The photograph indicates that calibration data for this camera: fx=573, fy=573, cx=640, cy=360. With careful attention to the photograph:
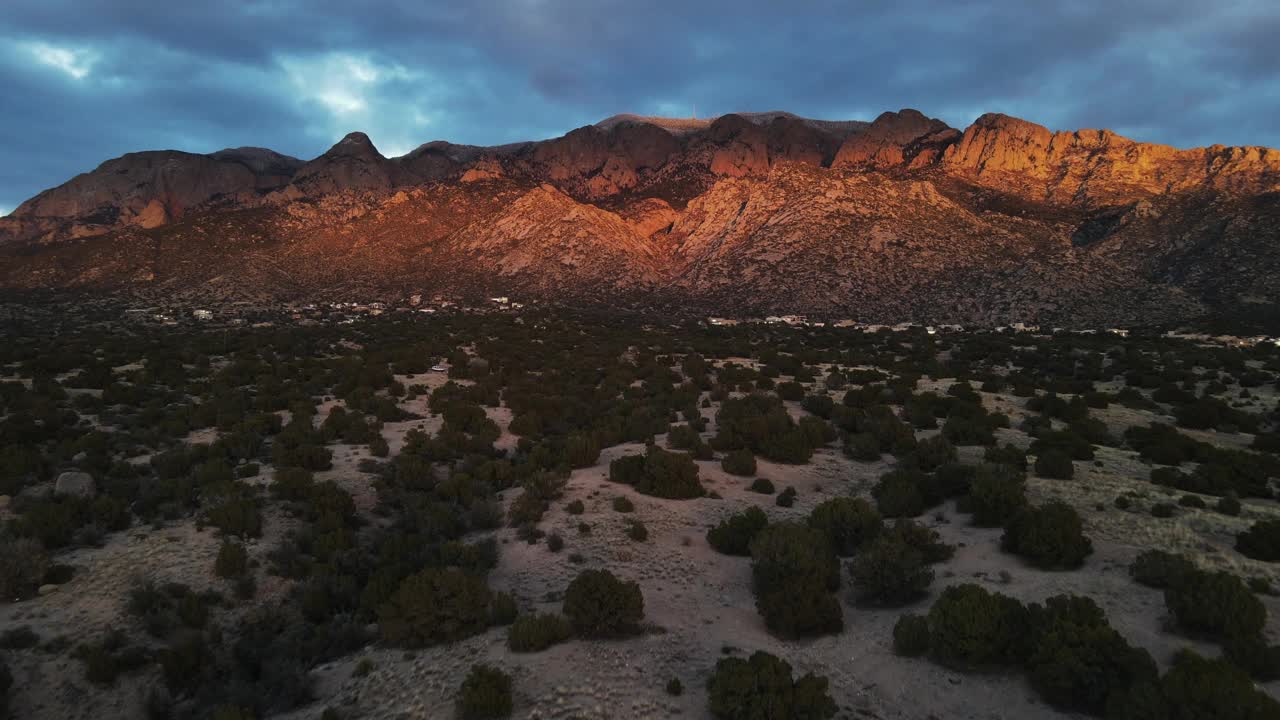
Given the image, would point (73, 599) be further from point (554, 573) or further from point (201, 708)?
point (554, 573)

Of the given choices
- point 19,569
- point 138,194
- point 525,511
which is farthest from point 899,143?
point 138,194

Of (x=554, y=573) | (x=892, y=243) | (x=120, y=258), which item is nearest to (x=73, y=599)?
(x=554, y=573)

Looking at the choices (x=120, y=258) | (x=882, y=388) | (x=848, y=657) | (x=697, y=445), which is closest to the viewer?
(x=848, y=657)

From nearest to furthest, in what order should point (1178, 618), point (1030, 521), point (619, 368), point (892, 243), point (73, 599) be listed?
point (1178, 618) < point (73, 599) < point (1030, 521) < point (619, 368) < point (892, 243)

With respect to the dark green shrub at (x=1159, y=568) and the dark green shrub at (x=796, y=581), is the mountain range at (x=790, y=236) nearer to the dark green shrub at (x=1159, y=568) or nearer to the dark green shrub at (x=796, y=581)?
the dark green shrub at (x=1159, y=568)

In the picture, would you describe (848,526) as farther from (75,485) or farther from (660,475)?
(75,485)

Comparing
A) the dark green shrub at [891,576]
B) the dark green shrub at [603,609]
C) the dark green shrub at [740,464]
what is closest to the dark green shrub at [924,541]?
the dark green shrub at [891,576]
